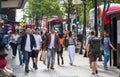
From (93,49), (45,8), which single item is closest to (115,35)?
(93,49)

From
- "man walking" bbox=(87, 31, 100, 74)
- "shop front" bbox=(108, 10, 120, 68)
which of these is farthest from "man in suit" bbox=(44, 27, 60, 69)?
"shop front" bbox=(108, 10, 120, 68)

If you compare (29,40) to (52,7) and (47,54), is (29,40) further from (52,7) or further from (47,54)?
(52,7)

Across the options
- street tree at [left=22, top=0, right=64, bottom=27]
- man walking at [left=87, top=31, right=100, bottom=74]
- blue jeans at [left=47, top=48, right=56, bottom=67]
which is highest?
man walking at [left=87, top=31, right=100, bottom=74]

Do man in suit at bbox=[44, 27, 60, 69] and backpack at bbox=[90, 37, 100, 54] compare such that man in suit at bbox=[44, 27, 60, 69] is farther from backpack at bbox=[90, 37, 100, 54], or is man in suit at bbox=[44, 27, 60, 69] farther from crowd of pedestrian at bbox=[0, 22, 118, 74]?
backpack at bbox=[90, 37, 100, 54]

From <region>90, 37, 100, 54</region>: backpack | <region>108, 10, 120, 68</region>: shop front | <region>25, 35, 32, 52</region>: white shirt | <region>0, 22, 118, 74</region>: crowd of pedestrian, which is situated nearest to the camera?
<region>90, 37, 100, 54</region>: backpack

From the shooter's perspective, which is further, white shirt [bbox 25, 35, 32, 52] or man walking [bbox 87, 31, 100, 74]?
white shirt [bbox 25, 35, 32, 52]

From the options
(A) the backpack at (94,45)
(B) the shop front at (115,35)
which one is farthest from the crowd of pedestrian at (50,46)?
(B) the shop front at (115,35)

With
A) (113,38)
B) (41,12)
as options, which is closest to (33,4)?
(41,12)

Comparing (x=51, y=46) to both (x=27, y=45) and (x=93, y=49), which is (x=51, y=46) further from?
(x=93, y=49)

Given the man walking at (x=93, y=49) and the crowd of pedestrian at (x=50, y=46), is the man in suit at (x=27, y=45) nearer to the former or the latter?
the crowd of pedestrian at (x=50, y=46)

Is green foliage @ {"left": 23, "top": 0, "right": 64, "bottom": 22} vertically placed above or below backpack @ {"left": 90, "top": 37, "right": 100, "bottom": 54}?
below

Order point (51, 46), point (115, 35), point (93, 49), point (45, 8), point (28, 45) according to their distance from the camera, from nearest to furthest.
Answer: point (93, 49), point (28, 45), point (51, 46), point (115, 35), point (45, 8)

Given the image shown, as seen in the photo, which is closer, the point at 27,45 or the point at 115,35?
the point at 27,45

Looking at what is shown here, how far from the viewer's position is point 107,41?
19.9 meters
